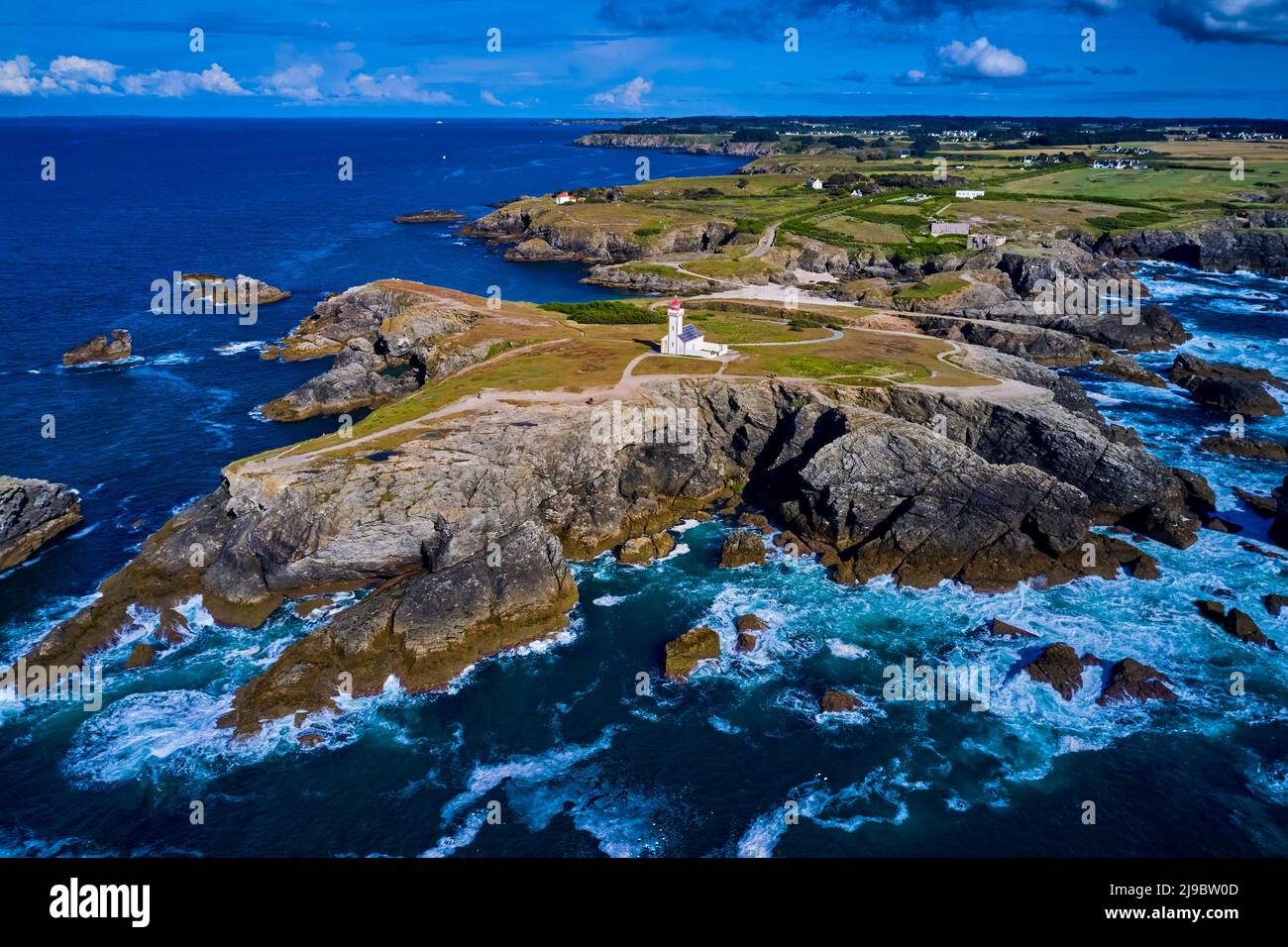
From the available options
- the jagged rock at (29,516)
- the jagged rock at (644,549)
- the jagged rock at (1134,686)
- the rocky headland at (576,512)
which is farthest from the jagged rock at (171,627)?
the jagged rock at (1134,686)

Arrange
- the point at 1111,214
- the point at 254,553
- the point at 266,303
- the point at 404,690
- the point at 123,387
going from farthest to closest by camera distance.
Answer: the point at 1111,214, the point at 266,303, the point at 123,387, the point at 254,553, the point at 404,690

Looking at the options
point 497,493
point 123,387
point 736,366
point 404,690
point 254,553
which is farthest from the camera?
point 123,387

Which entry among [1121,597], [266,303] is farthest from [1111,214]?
[266,303]

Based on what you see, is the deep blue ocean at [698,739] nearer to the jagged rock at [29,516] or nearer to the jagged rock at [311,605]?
the jagged rock at [311,605]

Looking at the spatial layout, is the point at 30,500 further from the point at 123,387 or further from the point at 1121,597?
the point at 1121,597

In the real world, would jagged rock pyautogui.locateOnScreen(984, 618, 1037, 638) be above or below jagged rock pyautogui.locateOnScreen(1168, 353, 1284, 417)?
below

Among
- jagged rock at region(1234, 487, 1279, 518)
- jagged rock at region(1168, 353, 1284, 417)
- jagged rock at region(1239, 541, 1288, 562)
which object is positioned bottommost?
jagged rock at region(1239, 541, 1288, 562)

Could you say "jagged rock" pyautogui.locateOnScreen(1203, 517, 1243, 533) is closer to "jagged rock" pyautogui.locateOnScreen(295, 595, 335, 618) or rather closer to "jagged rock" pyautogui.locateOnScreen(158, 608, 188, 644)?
"jagged rock" pyautogui.locateOnScreen(295, 595, 335, 618)

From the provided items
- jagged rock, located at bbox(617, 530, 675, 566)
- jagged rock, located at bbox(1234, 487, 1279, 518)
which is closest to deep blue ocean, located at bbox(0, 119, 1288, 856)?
jagged rock, located at bbox(617, 530, 675, 566)
